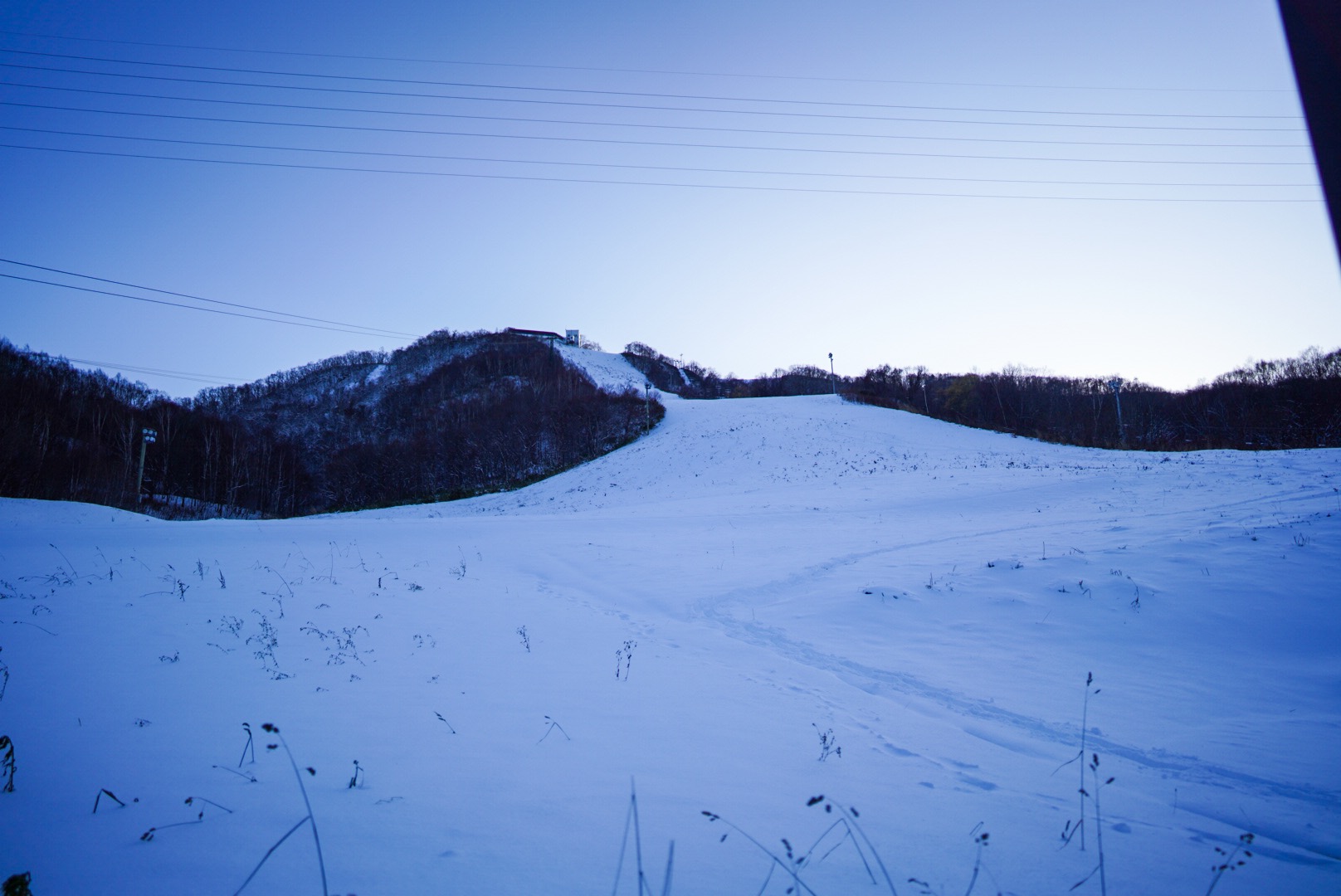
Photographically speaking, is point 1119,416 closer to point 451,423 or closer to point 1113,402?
point 1113,402

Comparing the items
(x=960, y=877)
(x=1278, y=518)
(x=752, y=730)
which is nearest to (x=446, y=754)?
(x=752, y=730)

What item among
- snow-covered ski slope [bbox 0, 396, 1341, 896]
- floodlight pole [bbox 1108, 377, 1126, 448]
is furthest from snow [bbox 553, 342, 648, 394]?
snow-covered ski slope [bbox 0, 396, 1341, 896]

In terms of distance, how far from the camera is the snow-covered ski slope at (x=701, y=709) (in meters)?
2.90

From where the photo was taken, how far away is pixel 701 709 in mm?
5160

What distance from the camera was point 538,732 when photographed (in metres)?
4.53

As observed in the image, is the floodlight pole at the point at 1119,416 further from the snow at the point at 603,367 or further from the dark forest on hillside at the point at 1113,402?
the snow at the point at 603,367

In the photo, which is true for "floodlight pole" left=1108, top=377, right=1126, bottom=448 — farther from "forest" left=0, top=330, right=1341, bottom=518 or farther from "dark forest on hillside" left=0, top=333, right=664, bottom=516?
"dark forest on hillside" left=0, top=333, right=664, bottom=516

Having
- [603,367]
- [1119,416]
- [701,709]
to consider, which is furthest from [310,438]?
[1119,416]

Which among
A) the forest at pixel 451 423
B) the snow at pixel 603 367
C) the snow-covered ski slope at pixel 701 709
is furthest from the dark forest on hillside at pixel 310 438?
the snow-covered ski slope at pixel 701 709

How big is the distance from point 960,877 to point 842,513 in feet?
52.3

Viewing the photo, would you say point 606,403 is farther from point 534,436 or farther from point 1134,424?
point 1134,424

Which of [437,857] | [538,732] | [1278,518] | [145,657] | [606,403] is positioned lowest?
[145,657]

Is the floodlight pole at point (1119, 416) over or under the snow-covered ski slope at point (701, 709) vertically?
over

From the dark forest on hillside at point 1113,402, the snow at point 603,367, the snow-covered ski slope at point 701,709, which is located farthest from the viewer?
the snow at point 603,367
